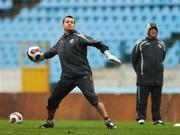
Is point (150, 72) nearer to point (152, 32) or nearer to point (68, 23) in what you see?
point (152, 32)

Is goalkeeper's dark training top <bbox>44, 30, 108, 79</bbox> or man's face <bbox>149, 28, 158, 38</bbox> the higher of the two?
man's face <bbox>149, 28, 158, 38</bbox>

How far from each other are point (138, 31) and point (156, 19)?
2.32ft

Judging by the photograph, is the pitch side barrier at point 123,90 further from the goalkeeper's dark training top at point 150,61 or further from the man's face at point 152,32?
the man's face at point 152,32

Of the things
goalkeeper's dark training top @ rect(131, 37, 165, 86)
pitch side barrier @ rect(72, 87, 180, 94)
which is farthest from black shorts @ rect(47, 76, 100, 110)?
pitch side barrier @ rect(72, 87, 180, 94)

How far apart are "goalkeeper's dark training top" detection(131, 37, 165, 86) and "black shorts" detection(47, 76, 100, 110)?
2.56 metres

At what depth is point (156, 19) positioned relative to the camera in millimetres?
21031

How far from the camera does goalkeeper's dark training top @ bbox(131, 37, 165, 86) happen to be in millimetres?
12492

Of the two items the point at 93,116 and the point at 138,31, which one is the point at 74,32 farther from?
the point at 138,31

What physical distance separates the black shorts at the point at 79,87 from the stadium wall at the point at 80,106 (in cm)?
560

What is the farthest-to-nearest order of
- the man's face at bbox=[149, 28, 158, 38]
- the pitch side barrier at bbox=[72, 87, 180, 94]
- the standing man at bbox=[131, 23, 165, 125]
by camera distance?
the pitch side barrier at bbox=[72, 87, 180, 94] < the standing man at bbox=[131, 23, 165, 125] < the man's face at bbox=[149, 28, 158, 38]

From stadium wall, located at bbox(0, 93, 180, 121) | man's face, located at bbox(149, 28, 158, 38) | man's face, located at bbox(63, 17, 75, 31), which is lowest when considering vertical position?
stadium wall, located at bbox(0, 93, 180, 121)

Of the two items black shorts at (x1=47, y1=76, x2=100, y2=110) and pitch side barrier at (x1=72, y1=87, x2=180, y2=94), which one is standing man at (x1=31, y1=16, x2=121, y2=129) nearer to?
black shorts at (x1=47, y1=76, x2=100, y2=110)

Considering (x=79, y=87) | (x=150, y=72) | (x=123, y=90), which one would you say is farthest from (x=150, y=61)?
(x=123, y=90)

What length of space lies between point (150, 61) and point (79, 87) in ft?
9.01
